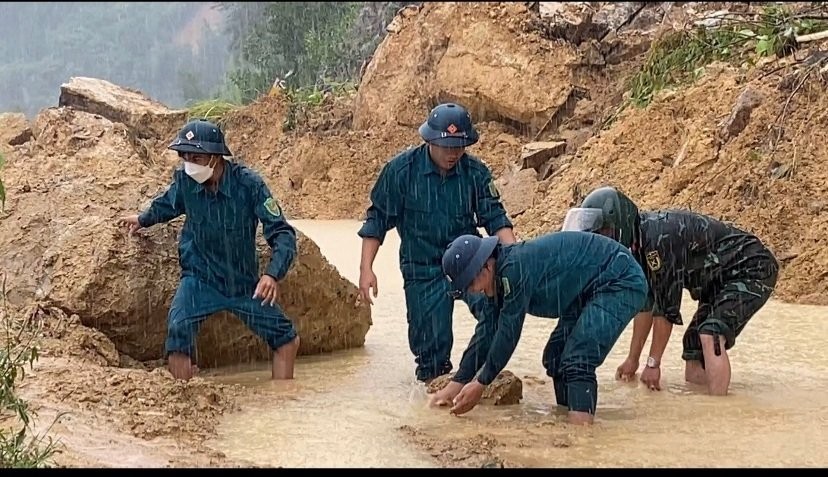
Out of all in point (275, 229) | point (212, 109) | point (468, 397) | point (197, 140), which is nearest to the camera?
point (468, 397)

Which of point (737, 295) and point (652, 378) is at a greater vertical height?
point (737, 295)

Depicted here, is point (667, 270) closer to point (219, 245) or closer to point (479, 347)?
point (479, 347)

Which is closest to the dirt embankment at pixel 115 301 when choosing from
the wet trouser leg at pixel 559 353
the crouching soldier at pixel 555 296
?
the crouching soldier at pixel 555 296

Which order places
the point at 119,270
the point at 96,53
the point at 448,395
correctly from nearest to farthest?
the point at 448,395
the point at 119,270
the point at 96,53

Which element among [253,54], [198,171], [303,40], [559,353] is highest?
[303,40]

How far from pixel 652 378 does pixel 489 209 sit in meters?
1.22

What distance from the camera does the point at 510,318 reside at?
4926 millimetres

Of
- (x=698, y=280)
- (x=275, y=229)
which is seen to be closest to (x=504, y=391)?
(x=698, y=280)

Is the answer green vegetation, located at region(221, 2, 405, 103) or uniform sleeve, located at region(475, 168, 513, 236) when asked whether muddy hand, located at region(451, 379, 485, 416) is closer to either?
uniform sleeve, located at region(475, 168, 513, 236)

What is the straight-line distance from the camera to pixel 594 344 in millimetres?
5086

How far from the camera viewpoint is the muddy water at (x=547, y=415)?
4.51 m

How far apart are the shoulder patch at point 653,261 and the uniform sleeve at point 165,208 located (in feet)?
7.99
